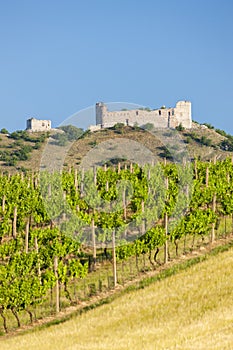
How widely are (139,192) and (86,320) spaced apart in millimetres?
21254

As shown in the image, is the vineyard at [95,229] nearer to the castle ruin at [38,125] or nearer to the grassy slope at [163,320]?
the grassy slope at [163,320]

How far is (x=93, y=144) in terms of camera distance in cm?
9906

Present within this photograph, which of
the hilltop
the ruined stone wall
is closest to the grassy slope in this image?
the hilltop

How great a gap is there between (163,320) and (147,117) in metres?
95.8

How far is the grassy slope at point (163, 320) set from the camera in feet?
74.1

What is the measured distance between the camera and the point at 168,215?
46594 millimetres

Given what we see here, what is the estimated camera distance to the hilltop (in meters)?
96.9

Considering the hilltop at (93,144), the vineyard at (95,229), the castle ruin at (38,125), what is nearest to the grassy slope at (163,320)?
the vineyard at (95,229)

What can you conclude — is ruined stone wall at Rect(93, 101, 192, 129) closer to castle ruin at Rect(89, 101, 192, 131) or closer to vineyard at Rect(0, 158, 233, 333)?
castle ruin at Rect(89, 101, 192, 131)

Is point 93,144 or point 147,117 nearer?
point 93,144

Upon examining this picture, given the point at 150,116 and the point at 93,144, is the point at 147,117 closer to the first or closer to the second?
the point at 150,116

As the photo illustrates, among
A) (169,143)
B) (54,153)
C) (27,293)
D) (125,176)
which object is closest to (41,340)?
(27,293)

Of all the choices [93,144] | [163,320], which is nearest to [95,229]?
[163,320]

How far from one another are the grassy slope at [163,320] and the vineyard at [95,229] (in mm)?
4411
